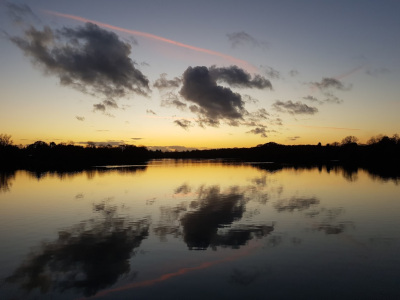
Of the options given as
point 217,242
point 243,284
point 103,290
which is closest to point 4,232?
point 103,290

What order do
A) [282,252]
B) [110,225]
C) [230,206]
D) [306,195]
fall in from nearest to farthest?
[282,252]
[110,225]
[230,206]
[306,195]

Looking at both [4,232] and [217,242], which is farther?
[4,232]

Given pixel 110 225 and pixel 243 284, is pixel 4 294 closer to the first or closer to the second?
pixel 243 284

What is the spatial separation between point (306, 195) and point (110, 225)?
98.5 feet

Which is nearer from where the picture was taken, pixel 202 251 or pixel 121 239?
pixel 202 251

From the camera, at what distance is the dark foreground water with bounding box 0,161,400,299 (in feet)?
47.4

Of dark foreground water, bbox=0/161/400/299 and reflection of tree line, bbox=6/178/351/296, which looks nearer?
dark foreground water, bbox=0/161/400/299

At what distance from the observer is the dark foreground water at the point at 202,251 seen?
1445cm

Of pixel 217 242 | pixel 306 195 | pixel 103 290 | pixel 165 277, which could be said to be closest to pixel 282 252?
pixel 217 242

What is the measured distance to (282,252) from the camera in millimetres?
19312

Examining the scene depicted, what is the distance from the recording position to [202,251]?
19.8m

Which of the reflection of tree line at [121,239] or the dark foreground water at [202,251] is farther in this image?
the reflection of tree line at [121,239]

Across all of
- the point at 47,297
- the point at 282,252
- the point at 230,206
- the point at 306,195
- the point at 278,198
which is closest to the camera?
the point at 47,297

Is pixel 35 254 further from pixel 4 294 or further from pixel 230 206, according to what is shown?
pixel 230 206
